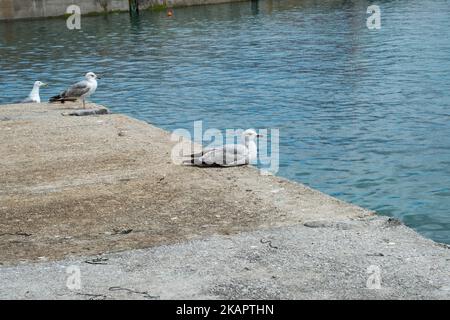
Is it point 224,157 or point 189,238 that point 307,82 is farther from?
point 189,238

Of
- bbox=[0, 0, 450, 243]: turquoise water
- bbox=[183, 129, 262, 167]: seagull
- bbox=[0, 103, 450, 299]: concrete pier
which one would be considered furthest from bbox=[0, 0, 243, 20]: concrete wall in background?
bbox=[183, 129, 262, 167]: seagull

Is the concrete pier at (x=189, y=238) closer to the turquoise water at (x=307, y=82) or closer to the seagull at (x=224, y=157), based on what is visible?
the seagull at (x=224, y=157)

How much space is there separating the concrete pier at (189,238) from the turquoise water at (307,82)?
2132 millimetres

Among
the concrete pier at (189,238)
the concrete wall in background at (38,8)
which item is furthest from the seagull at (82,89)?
the concrete wall in background at (38,8)

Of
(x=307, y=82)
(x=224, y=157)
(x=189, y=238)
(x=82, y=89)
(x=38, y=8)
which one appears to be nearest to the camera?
(x=189, y=238)

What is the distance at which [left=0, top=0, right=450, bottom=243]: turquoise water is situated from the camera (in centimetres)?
1515

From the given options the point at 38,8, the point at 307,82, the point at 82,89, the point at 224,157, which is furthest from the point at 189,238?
the point at 38,8

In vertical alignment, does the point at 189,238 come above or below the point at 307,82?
above

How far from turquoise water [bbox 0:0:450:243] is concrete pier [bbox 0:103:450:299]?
213cm

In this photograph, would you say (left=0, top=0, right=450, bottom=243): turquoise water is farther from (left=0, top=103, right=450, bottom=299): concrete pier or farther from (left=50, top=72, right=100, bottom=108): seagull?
(left=0, top=103, right=450, bottom=299): concrete pier

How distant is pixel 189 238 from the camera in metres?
9.88

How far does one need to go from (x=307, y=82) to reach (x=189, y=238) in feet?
52.3
